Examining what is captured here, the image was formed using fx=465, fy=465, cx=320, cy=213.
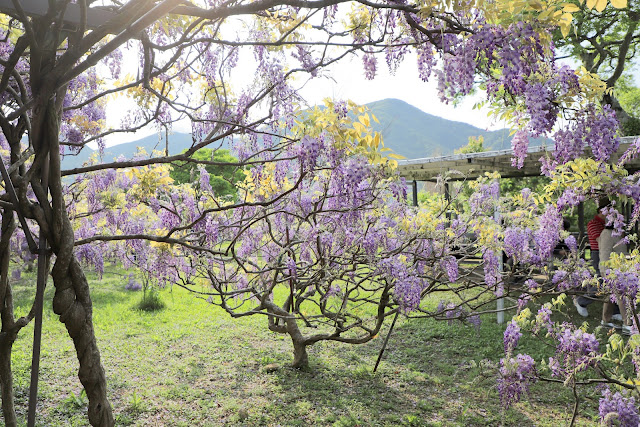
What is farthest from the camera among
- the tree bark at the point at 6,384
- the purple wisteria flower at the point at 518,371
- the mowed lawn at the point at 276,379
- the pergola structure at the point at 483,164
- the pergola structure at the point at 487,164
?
the pergola structure at the point at 483,164

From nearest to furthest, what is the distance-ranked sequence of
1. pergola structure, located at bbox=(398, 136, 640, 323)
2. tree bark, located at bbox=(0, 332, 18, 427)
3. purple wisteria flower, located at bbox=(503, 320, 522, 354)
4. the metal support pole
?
the metal support pole, tree bark, located at bbox=(0, 332, 18, 427), purple wisteria flower, located at bbox=(503, 320, 522, 354), pergola structure, located at bbox=(398, 136, 640, 323)

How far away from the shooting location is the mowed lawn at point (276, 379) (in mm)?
3730

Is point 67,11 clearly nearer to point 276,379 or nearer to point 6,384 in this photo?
point 6,384

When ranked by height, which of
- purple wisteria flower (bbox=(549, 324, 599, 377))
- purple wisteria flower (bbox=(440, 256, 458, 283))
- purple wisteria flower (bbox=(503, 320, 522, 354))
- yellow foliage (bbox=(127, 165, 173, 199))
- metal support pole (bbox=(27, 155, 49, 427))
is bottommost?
purple wisteria flower (bbox=(503, 320, 522, 354))

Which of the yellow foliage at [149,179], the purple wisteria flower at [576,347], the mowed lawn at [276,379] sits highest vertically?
the yellow foliage at [149,179]

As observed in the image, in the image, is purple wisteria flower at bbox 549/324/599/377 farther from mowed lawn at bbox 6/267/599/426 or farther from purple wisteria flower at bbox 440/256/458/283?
purple wisteria flower at bbox 440/256/458/283

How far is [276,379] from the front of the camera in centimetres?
450

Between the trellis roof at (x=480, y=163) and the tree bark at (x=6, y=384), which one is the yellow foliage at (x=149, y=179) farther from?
the trellis roof at (x=480, y=163)

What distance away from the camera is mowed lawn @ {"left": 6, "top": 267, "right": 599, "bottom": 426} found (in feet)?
12.2

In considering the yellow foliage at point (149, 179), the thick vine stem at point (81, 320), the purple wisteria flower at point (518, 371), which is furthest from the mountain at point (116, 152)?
the purple wisteria flower at point (518, 371)

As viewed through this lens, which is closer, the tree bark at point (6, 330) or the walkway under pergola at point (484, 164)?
the tree bark at point (6, 330)

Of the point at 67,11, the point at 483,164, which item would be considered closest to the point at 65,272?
the point at 67,11

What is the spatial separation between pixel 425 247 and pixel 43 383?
12.6ft

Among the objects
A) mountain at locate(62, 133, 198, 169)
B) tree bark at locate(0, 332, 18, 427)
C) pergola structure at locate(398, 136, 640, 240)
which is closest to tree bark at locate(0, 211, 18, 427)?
tree bark at locate(0, 332, 18, 427)
